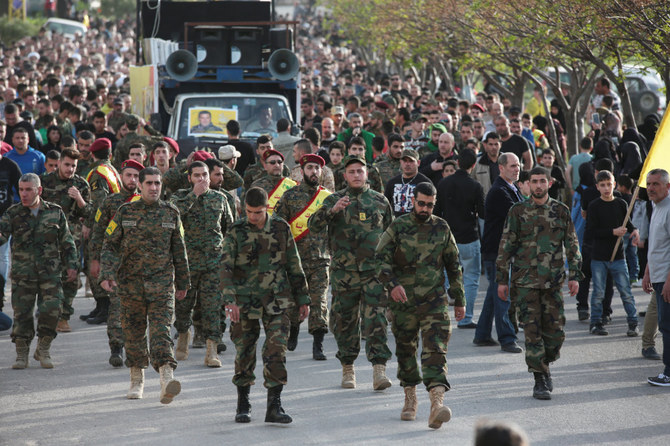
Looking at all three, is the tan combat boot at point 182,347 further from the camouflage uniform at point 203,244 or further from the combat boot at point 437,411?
the combat boot at point 437,411

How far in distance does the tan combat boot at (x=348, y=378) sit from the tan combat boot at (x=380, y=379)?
0.21 metres

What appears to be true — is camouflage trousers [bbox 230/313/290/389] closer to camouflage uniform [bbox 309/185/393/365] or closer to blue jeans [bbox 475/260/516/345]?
camouflage uniform [bbox 309/185/393/365]

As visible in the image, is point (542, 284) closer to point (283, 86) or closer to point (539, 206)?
point (539, 206)

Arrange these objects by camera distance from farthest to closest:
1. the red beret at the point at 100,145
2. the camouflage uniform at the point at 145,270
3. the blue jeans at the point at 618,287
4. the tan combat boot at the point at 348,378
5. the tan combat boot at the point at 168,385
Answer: the red beret at the point at 100,145, the blue jeans at the point at 618,287, the tan combat boot at the point at 348,378, the camouflage uniform at the point at 145,270, the tan combat boot at the point at 168,385

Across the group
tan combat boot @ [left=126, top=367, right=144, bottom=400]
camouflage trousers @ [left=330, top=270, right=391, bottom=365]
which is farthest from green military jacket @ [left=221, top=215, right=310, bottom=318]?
tan combat boot @ [left=126, top=367, right=144, bottom=400]

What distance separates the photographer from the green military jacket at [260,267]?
8.68 metres

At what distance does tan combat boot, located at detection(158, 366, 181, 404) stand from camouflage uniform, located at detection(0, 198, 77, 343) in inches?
80.8

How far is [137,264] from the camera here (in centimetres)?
951

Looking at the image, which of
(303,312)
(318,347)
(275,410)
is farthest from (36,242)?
(275,410)

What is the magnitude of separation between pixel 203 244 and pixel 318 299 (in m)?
1.22

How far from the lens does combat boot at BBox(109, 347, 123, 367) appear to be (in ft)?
35.3

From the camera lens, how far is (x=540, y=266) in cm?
Result: 965

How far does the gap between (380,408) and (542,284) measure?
178 cm

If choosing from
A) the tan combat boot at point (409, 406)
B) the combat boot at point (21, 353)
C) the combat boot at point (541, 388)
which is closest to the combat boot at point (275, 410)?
the tan combat boot at point (409, 406)
